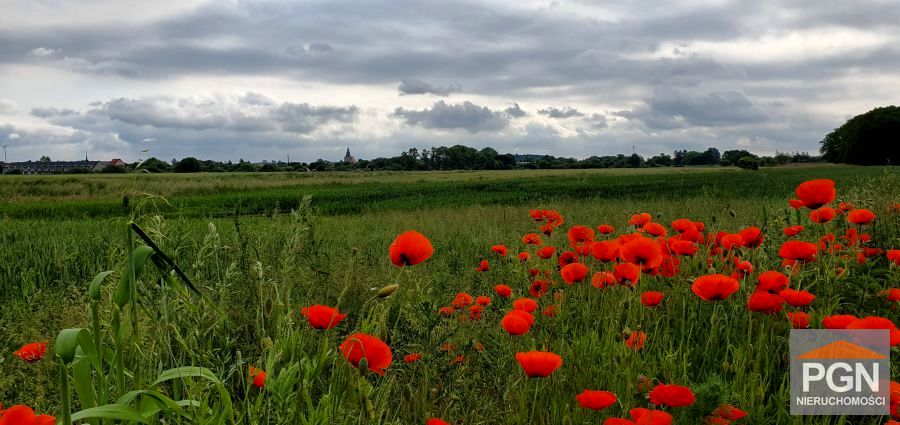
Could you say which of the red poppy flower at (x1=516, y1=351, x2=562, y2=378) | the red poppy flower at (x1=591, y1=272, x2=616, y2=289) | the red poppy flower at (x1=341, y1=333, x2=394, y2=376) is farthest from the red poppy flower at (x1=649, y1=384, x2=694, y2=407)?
the red poppy flower at (x1=591, y1=272, x2=616, y2=289)

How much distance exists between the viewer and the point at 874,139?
201 ft

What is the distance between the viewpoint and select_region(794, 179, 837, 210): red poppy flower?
254 cm

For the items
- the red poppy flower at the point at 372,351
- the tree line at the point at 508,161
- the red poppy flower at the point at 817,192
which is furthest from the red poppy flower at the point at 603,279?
the tree line at the point at 508,161

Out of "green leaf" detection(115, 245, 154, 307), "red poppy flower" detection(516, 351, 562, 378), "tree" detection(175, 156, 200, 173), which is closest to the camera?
"green leaf" detection(115, 245, 154, 307)

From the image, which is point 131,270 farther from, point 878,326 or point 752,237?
point 752,237

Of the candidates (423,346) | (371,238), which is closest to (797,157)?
(371,238)

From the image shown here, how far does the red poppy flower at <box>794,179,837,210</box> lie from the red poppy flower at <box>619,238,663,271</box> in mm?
802

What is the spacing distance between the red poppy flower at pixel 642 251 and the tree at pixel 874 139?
69933 mm

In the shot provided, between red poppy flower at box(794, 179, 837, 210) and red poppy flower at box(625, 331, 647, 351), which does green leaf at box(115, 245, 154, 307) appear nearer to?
red poppy flower at box(625, 331, 647, 351)

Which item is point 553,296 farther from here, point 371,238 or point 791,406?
point 371,238

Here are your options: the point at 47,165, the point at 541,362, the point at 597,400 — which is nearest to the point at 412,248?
the point at 541,362

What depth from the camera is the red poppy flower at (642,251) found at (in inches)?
87.2

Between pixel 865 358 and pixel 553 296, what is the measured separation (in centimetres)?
144

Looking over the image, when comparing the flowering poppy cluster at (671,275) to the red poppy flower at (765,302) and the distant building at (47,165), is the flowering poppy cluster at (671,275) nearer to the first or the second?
the red poppy flower at (765,302)
